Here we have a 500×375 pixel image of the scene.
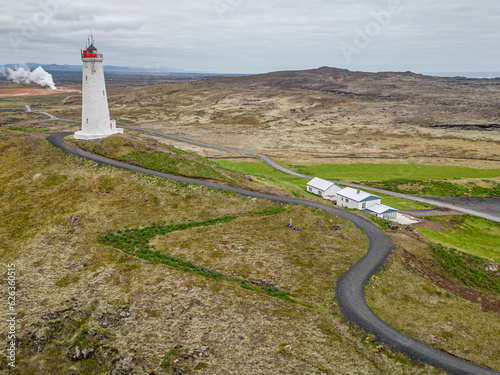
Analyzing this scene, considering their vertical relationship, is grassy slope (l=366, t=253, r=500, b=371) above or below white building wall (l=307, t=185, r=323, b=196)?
below

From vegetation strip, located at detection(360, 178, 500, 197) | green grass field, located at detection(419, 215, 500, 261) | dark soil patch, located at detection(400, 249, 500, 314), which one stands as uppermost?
vegetation strip, located at detection(360, 178, 500, 197)

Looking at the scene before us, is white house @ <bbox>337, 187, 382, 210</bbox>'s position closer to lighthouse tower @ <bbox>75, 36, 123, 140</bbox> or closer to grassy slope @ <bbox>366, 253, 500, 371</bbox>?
grassy slope @ <bbox>366, 253, 500, 371</bbox>

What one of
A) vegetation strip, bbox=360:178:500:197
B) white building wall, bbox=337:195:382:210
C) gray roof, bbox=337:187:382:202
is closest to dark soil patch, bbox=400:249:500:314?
white building wall, bbox=337:195:382:210

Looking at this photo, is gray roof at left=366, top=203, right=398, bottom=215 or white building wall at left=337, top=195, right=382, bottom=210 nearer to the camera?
gray roof at left=366, top=203, right=398, bottom=215

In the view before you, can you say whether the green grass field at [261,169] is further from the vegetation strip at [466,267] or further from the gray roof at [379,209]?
the vegetation strip at [466,267]

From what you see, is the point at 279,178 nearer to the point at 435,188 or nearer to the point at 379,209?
the point at 379,209

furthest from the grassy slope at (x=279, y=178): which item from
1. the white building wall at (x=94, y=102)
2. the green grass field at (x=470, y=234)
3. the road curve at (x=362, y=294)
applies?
the white building wall at (x=94, y=102)

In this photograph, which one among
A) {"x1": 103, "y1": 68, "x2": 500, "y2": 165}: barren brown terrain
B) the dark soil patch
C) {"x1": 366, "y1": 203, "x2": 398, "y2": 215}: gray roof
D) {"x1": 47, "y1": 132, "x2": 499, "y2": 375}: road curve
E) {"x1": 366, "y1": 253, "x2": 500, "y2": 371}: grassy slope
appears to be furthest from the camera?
{"x1": 103, "y1": 68, "x2": 500, "y2": 165}: barren brown terrain

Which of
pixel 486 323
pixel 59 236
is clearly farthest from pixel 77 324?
pixel 486 323
